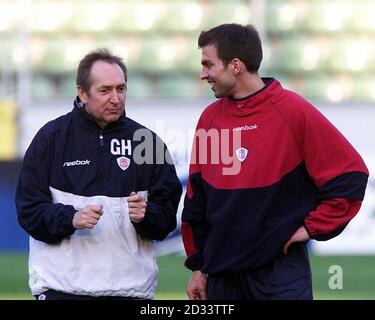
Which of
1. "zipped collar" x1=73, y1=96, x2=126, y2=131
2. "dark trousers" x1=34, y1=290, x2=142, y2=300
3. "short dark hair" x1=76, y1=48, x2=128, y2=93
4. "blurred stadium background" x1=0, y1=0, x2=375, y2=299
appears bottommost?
"dark trousers" x1=34, y1=290, x2=142, y2=300

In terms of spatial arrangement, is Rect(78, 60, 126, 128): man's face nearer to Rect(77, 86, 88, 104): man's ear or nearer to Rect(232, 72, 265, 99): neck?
Rect(77, 86, 88, 104): man's ear

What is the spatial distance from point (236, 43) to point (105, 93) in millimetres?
731

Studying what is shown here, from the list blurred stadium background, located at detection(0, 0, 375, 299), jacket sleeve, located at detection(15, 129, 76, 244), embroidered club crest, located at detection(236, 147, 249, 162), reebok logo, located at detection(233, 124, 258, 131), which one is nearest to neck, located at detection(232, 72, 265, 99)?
reebok logo, located at detection(233, 124, 258, 131)

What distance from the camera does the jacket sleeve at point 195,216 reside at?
5.64m

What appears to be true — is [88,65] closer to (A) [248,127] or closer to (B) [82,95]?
(B) [82,95]

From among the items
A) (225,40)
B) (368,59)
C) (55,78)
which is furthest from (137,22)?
(225,40)

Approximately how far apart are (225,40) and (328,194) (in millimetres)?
949

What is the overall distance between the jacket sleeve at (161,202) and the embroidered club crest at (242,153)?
1.55 feet

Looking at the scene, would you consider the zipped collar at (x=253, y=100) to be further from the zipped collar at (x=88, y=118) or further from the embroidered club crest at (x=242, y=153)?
the zipped collar at (x=88, y=118)

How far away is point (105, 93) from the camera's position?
5637 mm

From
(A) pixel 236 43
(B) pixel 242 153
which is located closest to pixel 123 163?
(B) pixel 242 153

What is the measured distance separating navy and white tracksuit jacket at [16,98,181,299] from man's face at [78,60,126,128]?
2.7 inches

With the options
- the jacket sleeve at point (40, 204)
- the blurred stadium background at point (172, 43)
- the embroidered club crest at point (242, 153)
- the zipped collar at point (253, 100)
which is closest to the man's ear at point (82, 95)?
the jacket sleeve at point (40, 204)

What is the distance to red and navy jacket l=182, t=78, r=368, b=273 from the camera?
5.37m
